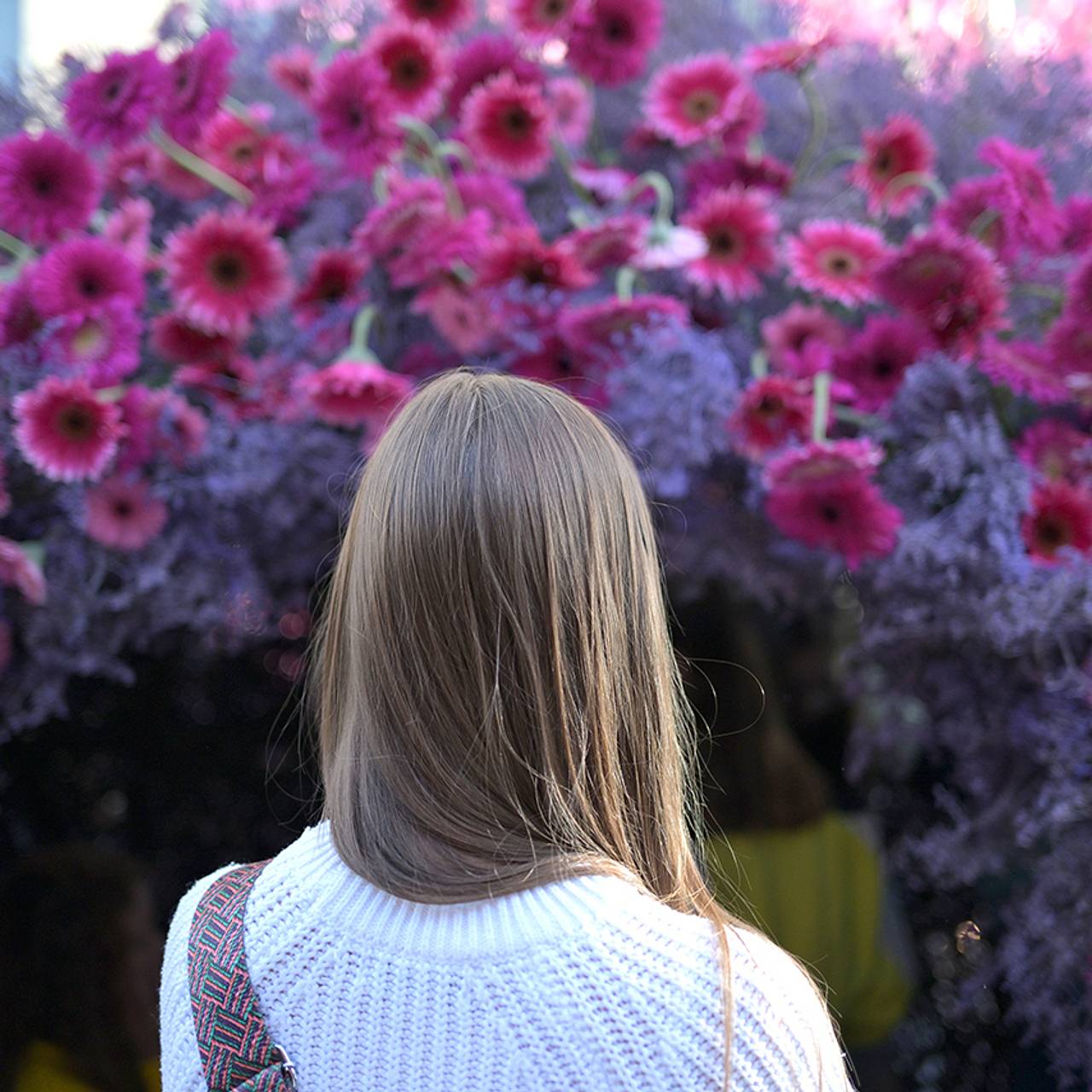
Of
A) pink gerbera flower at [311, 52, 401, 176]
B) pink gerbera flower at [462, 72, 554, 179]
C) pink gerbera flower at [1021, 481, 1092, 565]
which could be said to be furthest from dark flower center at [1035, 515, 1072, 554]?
pink gerbera flower at [311, 52, 401, 176]

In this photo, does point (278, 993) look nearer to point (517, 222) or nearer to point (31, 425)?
point (31, 425)

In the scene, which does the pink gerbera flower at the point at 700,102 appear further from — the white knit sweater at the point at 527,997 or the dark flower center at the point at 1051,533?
the white knit sweater at the point at 527,997

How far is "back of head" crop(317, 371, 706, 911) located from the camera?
708 mm

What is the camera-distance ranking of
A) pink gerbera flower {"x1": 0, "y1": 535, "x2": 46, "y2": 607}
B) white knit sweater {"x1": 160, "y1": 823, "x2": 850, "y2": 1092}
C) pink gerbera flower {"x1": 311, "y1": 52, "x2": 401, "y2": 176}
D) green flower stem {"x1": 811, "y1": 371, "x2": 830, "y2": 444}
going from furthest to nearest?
pink gerbera flower {"x1": 311, "y1": 52, "x2": 401, "y2": 176}, green flower stem {"x1": 811, "y1": 371, "x2": 830, "y2": 444}, pink gerbera flower {"x1": 0, "y1": 535, "x2": 46, "y2": 607}, white knit sweater {"x1": 160, "y1": 823, "x2": 850, "y2": 1092}

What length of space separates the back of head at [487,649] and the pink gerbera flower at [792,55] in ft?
2.52

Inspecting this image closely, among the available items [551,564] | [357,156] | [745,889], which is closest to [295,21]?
[357,156]

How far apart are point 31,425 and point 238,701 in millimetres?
401

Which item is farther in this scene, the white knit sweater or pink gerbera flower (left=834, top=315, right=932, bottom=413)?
pink gerbera flower (left=834, top=315, right=932, bottom=413)

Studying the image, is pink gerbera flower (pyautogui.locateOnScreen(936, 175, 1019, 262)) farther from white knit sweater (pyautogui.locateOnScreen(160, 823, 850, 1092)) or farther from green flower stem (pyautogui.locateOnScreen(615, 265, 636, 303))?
white knit sweater (pyautogui.locateOnScreen(160, 823, 850, 1092))

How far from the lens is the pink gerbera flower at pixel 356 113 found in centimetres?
129

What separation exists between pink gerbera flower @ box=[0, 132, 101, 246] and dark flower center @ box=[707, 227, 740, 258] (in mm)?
708

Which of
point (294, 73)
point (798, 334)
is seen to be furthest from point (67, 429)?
point (798, 334)

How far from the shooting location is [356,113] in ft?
4.28

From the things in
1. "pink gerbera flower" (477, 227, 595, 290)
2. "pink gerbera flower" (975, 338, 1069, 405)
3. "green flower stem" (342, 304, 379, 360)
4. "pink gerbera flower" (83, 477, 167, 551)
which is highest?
"pink gerbera flower" (477, 227, 595, 290)
